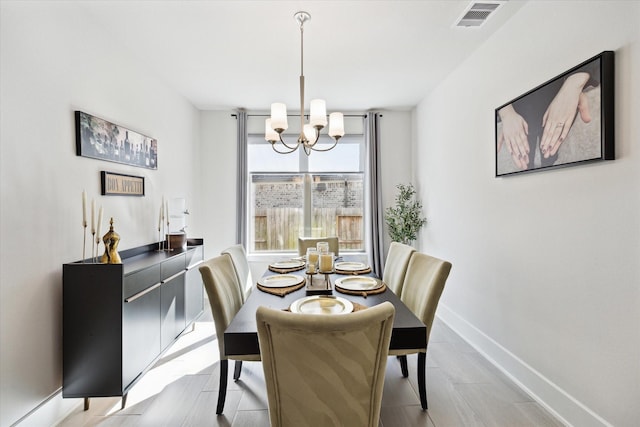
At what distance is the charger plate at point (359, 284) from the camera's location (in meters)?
1.96

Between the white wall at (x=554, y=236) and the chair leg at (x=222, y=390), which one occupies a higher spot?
the white wall at (x=554, y=236)

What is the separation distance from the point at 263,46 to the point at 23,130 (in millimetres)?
1787

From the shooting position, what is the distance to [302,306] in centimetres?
160

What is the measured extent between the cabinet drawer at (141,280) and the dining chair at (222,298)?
548 millimetres

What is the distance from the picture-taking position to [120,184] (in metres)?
2.52

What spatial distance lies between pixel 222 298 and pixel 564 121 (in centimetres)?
225

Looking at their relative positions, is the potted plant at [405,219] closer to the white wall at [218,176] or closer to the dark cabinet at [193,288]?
the white wall at [218,176]

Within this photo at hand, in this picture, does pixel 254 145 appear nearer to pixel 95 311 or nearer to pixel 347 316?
pixel 95 311

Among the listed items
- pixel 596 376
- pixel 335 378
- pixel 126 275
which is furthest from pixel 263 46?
pixel 596 376

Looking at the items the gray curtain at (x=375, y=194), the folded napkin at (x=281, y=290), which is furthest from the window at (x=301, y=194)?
the folded napkin at (x=281, y=290)

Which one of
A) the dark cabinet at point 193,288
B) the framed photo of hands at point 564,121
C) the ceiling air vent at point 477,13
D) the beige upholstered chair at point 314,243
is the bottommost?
the dark cabinet at point 193,288

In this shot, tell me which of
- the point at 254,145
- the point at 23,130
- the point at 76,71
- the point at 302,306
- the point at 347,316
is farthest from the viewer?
the point at 254,145

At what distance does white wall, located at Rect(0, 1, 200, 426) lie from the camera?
163 cm

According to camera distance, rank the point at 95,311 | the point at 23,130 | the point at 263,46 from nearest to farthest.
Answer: the point at 23,130 < the point at 95,311 < the point at 263,46
